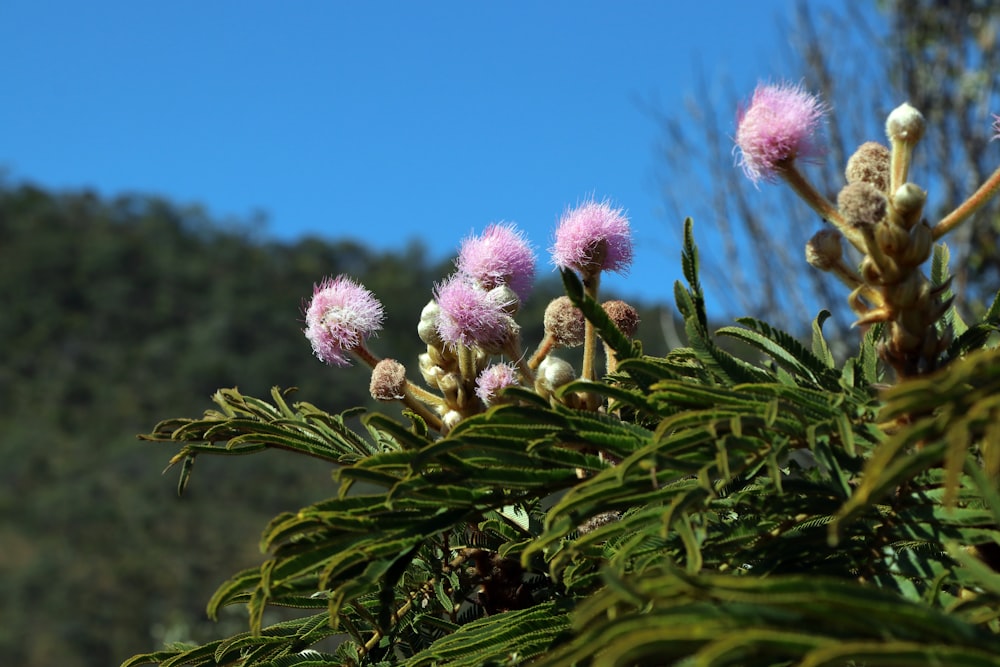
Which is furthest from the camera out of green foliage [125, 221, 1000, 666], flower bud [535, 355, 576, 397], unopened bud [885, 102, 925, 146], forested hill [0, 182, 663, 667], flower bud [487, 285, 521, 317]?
forested hill [0, 182, 663, 667]

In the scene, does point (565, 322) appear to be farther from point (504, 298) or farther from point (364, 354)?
point (364, 354)

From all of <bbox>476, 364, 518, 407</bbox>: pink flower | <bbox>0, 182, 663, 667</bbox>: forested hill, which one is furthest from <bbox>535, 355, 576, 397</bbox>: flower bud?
<bbox>0, 182, 663, 667</bbox>: forested hill

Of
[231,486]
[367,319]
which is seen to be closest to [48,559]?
[231,486]

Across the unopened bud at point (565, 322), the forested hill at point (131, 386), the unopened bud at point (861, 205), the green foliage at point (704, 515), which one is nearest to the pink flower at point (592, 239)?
the unopened bud at point (565, 322)

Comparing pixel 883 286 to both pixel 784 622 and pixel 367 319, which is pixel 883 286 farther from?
pixel 367 319

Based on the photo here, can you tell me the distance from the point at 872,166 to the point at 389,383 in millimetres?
599

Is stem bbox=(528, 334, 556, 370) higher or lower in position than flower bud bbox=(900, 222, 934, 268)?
higher

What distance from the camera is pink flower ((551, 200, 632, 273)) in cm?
129

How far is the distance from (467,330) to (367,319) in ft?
0.69

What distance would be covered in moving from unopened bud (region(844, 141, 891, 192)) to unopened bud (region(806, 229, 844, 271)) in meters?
0.06

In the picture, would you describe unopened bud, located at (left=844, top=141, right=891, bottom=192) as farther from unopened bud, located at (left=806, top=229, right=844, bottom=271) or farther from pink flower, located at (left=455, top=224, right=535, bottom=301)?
pink flower, located at (left=455, top=224, right=535, bottom=301)

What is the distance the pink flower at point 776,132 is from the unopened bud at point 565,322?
0.87 feet

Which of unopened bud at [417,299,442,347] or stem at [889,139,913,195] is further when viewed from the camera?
unopened bud at [417,299,442,347]

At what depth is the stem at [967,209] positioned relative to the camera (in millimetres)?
979
